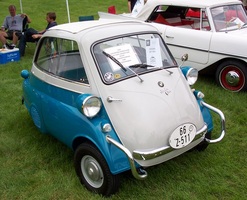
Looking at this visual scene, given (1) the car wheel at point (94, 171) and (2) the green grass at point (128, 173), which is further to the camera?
(2) the green grass at point (128, 173)

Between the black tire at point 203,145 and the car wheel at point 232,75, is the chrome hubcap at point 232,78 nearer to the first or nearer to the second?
the car wheel at point 232,75

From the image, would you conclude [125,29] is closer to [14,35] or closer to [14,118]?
[14,118]

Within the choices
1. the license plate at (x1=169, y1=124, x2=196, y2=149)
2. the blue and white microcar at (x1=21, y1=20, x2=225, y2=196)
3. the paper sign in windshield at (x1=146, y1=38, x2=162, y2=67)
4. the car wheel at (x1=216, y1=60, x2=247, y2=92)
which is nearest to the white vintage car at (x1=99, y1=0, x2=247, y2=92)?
the car wheel at (x1=216, y1=60, x2=247, y2=92)

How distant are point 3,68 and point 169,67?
4.70 m

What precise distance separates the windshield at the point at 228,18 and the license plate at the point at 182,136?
298 cm

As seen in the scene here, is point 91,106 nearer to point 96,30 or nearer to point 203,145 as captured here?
point 96,30

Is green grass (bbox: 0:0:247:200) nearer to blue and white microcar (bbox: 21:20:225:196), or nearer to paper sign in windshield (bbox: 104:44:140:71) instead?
blue and white microcar (bbox: 21:20:225:196)

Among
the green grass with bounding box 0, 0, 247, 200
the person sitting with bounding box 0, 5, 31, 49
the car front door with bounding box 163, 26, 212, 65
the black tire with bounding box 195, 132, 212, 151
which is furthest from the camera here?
the person sitting with bounding box 0, 5, 31, 49

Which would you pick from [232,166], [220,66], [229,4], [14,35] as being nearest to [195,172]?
[232,166]

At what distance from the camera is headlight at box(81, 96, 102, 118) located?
2.78 metres

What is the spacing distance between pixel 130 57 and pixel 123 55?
3.1 inches

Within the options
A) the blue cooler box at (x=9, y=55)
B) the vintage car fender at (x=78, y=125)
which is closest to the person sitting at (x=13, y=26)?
the blue cooler box at (x=9, y=55)

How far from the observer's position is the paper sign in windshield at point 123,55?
3.06 m

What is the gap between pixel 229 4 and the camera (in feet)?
18.6
